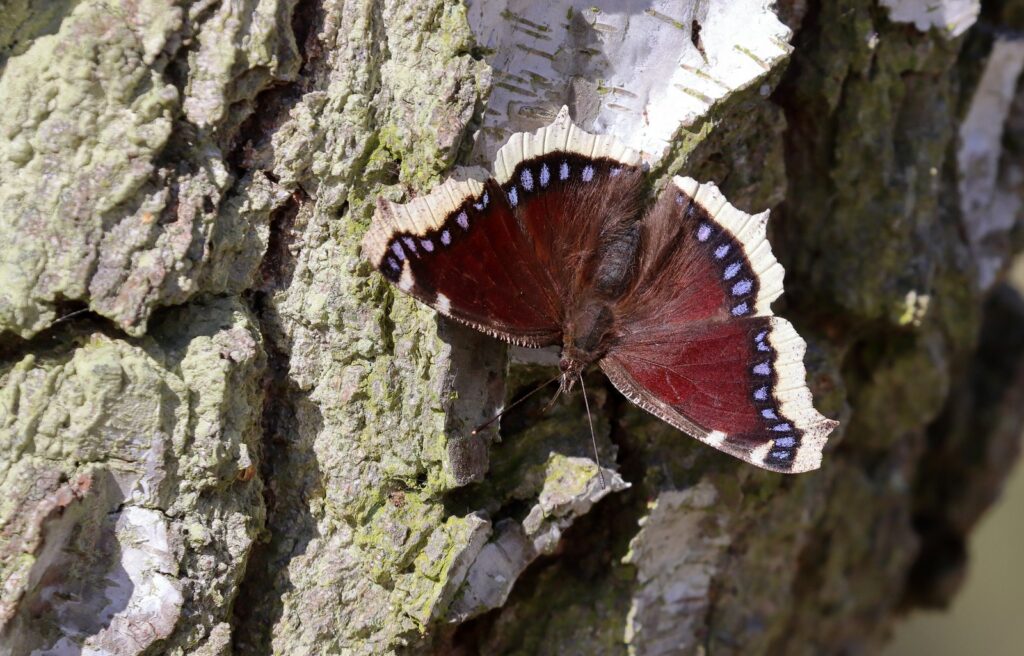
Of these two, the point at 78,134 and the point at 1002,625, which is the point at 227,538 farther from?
the point at 1002,625

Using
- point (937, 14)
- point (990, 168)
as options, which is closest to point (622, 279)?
point (937, 14)

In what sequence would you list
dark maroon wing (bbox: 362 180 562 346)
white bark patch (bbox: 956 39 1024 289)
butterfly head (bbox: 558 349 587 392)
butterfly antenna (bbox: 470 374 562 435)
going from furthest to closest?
white bark patch (bbox: 956 39 1024 289), butterfly head (bbox: 558 349 587 392), butterfly antenna (bbox: 470 374 562 435), dark maroon wing (bbox: 362 180 562 346)

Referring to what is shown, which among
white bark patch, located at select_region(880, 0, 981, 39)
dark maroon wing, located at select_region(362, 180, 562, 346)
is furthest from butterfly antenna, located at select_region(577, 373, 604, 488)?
white bark patch, located at select_region(880, 0, 981, 39)

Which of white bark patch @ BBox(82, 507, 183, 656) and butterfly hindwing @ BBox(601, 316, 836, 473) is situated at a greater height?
butterfly hindwing @ BBox(601, 316, 836, 473)

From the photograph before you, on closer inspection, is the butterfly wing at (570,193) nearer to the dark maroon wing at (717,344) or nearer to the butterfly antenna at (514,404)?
the dark maroon wing at (717,344)

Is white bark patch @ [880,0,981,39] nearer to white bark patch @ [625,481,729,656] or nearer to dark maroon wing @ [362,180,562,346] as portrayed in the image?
dark maroon wing @ [362,180,562,346]

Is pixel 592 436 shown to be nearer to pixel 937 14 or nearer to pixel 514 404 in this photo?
pixel 514 404

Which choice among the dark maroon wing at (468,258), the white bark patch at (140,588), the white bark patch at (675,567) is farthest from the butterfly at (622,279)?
the white bark patch at (140,588)
